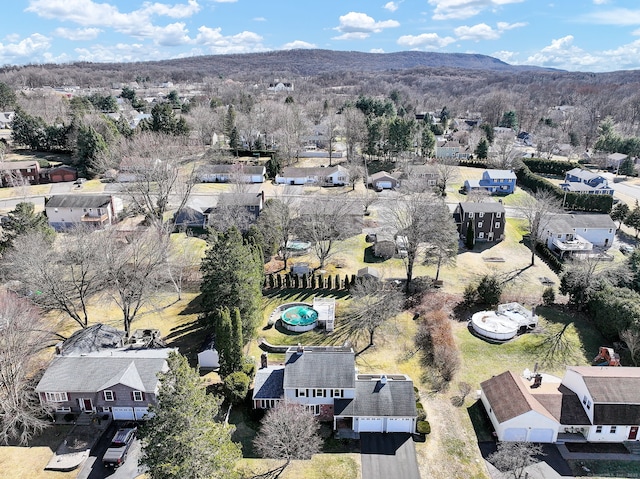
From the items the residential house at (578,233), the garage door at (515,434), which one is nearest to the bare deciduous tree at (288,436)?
the garage door at (515,434)

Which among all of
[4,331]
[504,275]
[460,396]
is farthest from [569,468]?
[4,331]

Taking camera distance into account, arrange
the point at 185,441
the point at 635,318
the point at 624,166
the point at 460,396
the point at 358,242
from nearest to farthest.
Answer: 1. the point at 185,441
2. the point at 460,396
3. the point at 635,318
4. the point at 358,242
5. the point at 624,166

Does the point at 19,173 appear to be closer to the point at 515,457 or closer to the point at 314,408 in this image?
the point at 314,408

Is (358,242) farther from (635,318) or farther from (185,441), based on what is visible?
(185,441)

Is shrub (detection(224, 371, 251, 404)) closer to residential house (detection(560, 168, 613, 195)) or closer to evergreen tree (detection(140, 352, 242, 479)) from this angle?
evergreen tree (detection(140, 352, 242, 479))

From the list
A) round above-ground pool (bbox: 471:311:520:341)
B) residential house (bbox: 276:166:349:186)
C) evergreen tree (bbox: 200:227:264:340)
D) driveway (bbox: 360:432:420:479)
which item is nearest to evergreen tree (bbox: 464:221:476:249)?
round above-ground pool (bbox: 471:311:520:341)

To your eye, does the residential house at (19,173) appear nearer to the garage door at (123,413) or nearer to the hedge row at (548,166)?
the garage door at (123,413)
